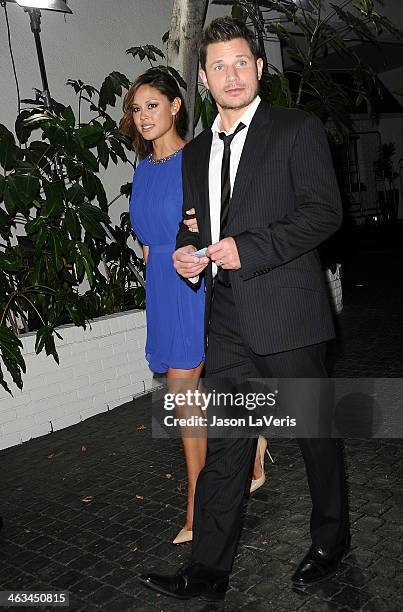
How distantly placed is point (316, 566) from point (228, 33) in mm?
1872

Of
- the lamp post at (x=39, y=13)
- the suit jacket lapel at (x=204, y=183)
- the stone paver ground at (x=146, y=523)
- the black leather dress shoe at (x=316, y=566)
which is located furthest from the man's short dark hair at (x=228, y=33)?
the lamp post at (x=39, y=13)

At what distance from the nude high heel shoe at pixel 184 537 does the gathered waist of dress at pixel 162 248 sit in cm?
Result: 120

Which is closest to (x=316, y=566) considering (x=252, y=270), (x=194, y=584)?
(x=194, y=584)

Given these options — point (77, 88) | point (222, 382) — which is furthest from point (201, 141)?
point (77, 88)

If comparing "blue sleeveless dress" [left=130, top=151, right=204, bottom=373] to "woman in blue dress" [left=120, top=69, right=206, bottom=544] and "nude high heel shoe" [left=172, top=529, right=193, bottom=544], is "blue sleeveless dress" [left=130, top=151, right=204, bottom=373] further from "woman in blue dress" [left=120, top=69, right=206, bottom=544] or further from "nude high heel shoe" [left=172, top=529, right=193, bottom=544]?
"nude high heel shoe" [left=172, top=529, right=193, bottom=544]

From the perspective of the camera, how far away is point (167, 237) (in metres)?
3.17

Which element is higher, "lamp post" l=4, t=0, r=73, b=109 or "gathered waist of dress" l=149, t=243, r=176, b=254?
"lamp post" l=4, t=0, r=73, b=109

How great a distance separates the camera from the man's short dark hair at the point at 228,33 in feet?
7.82

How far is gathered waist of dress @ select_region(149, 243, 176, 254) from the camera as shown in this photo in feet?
10.3

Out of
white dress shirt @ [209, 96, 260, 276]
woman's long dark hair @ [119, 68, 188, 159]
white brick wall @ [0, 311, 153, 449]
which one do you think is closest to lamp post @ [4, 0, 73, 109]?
white brick wall @ [0, 311, 153, 449]

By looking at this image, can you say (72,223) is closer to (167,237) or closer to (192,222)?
(167,237)

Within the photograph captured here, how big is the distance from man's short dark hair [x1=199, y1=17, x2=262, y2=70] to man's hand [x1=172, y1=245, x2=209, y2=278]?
2.09 ft

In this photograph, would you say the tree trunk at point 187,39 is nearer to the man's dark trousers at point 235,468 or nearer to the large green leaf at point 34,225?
the large green leaf at point 34,225

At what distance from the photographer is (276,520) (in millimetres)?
3203
